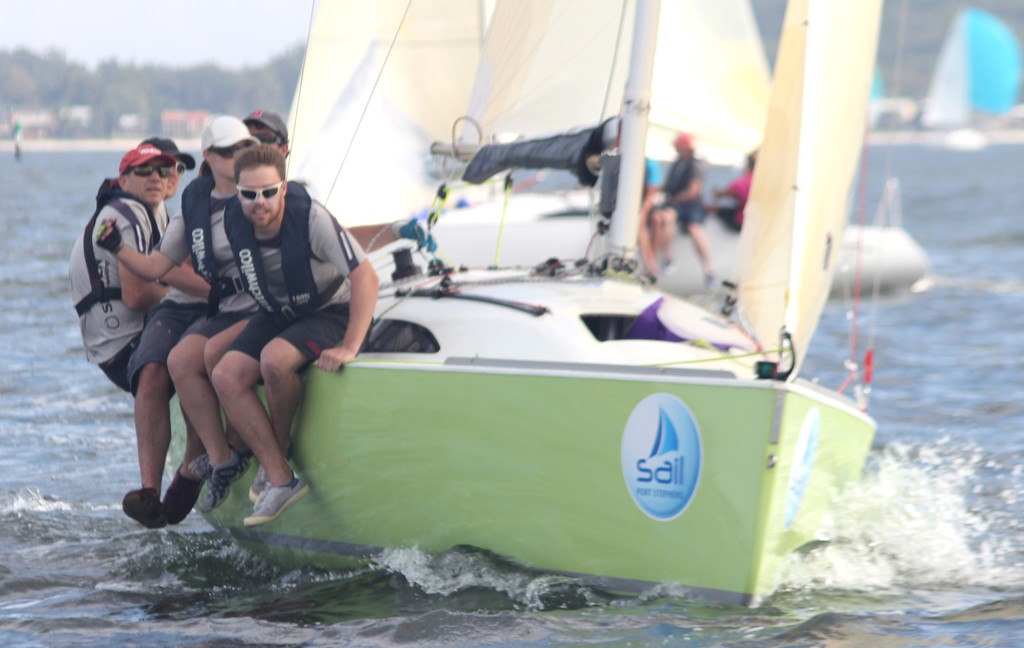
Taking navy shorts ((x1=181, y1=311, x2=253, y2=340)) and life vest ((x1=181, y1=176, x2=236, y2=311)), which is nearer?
life vest ((x1=181, y1=176, x2=236, y2=311))

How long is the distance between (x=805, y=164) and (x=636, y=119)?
27.1 inches

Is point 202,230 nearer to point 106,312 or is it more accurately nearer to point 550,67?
point 106,312

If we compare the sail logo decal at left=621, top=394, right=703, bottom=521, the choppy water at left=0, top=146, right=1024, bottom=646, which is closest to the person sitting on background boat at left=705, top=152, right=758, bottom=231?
the choppy water at left=0, top=146, right=1024, bottom=646

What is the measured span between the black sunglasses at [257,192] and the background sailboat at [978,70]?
57.0 meters

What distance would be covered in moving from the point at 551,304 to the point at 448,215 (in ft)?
25.6

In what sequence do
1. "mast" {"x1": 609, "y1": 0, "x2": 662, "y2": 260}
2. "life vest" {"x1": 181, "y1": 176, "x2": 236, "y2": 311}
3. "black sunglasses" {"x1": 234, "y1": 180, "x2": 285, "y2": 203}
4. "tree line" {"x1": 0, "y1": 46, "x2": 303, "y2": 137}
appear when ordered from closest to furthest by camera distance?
1. "black sunglasses" {"x1": 234, "y1": 180, "x2": 285, "y2": 203}
2. "life vest" {"x1": 181, "y1": 176, "x2": 236, "y2": 311}
3. "mast" {"x1": 609, "y1": 0, "x2": 662, "y2": 260}
4. "tree line" {"x1": 0, "y1": 46, "x2": 303, "y2": 137}

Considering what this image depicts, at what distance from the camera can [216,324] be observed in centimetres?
528

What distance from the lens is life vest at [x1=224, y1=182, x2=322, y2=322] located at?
4.99 m

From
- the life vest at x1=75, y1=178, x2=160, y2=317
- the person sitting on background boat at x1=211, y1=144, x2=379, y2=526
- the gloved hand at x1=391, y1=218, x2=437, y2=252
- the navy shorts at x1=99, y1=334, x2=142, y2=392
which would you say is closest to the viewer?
the person sitting on background boat at x1=211, y1=144, x2=379, y2=526

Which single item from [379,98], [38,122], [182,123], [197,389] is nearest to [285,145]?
[197,389]

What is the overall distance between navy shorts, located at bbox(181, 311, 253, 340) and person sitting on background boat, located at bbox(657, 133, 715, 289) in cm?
834

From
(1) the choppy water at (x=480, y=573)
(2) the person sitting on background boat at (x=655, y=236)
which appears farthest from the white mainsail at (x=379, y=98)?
(2) the person sitting on background boat at (x=655, y=236)

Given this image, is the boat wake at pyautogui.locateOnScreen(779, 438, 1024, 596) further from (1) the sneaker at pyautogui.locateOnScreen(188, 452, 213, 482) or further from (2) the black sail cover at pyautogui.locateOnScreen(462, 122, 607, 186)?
(1) the sneaker at pyautogui.locateOnScreen(188, 452, 213, 482)

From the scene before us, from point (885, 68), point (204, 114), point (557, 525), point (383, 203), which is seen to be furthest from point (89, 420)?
point (885, 68)
